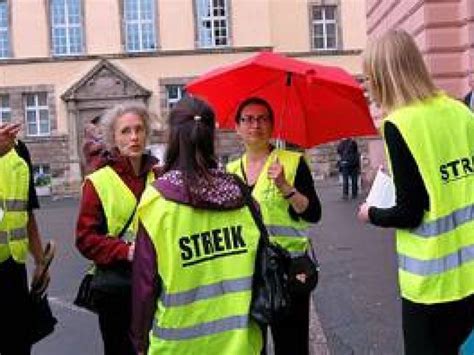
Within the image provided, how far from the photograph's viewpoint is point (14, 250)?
4.84 meters

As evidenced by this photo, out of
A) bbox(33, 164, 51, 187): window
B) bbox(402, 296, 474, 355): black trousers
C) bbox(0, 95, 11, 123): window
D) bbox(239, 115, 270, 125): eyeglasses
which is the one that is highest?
bbox(0, 95, 11, 123): window

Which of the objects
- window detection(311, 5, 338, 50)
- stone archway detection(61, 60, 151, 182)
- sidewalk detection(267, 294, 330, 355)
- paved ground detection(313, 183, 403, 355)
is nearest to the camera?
sidewalk detection(267, 294, 330, 355)

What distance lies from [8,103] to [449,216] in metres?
39.5

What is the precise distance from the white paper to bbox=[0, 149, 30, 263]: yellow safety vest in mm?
1975

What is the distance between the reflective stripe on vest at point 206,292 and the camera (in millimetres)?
3432

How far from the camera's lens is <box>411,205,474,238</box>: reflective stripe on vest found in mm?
3607

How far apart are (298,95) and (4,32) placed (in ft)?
127

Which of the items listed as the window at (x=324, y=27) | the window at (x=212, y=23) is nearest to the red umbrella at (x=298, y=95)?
the window at (x=212, y=23)

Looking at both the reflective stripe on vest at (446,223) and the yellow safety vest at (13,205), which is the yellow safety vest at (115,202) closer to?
the yellow safety vest at (13,205)

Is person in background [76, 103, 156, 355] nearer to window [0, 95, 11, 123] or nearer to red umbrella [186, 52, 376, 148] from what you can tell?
red umbrella [186, 52, 376, 148]

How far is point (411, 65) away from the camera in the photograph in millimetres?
3656

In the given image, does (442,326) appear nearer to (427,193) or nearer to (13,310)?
(427,193)

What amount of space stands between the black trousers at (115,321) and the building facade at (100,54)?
117 feet

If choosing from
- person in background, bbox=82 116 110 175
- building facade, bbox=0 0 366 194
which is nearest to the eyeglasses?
person in background, bbox=82 116 110 175
